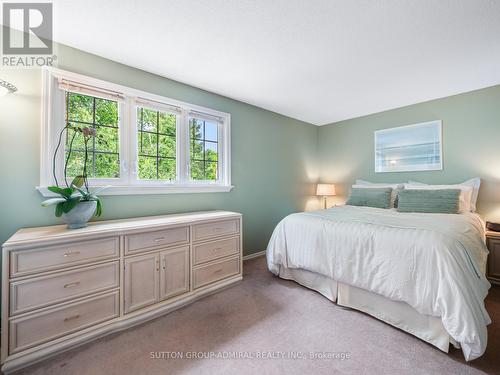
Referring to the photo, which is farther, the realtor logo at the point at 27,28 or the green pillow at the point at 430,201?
the green pillow at the point at 430,201

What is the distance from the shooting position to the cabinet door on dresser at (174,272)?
1.97 metres

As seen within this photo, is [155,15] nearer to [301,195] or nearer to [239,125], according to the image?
[239,125]

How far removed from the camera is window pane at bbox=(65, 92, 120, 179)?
2006mm

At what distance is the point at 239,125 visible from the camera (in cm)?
325

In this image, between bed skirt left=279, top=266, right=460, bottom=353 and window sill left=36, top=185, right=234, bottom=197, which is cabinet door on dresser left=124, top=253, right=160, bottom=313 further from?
bed skirt left=279, top=266, right=460, bottom=353

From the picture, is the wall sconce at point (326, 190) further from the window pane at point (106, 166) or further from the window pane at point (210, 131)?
the window pane at point (106, 166)

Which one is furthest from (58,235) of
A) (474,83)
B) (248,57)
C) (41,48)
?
(474,83)

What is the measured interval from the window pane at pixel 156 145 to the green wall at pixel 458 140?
329 centimetres

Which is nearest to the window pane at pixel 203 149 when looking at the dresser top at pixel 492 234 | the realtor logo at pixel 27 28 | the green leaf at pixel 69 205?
the green leaf at pixel 69 205

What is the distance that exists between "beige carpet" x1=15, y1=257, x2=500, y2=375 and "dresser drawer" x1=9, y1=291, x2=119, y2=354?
151 millimetres

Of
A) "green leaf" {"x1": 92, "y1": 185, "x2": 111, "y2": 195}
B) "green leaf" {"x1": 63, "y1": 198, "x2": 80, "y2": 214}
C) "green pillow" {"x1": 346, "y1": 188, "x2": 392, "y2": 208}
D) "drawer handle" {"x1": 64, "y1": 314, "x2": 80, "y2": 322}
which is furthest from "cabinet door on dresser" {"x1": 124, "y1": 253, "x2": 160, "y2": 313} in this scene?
"green pillow" {"x1": 346, "y1": 188, "x2": 392, "y2": 208}

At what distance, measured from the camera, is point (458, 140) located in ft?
10.1

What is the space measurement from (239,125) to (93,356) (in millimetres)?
2876

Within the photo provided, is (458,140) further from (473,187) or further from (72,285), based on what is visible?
(72,285)
